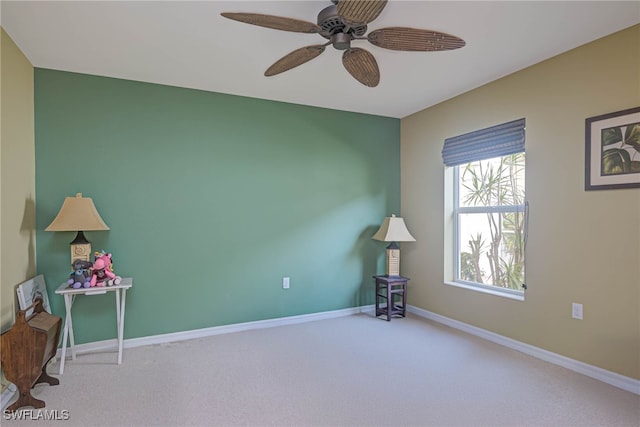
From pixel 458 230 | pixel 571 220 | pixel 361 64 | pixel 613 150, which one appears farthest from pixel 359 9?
pixel 458 230

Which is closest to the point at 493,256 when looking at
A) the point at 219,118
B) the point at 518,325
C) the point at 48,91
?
the point at 518,325

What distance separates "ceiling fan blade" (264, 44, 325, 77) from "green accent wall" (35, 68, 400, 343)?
4.37ft

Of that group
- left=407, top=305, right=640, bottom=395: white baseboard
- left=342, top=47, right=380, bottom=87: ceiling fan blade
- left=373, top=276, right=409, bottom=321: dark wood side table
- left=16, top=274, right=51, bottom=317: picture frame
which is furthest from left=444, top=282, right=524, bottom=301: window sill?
left=16, top=274, right=51, bottom=317: picture frame

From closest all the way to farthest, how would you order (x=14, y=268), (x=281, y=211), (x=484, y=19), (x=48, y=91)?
(x=484, y=19) < (x=14, y=268) < (x=48, y=91) < (x=281, y=211)

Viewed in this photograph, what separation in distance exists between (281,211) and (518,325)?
2397mm

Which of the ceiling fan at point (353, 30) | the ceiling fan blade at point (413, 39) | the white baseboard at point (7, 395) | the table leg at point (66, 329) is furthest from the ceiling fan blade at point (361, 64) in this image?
the white baseboard at point (7, 395)

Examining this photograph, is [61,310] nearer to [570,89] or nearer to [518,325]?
Answer: [518,325]

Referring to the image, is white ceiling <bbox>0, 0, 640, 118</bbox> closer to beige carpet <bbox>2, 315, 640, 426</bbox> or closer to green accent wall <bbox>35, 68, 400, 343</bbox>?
green accent wall <bbox>35, 68, 400, 343</bbox>

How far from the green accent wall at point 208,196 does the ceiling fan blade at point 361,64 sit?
1.53m

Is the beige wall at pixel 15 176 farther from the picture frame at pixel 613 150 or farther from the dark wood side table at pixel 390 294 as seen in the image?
the picture frame at pixel 613 150

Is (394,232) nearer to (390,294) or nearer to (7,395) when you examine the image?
(390,294)

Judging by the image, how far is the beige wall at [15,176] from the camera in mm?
2252

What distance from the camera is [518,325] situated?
299 centimetres

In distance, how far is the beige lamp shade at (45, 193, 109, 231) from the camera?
261 centimetres
